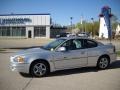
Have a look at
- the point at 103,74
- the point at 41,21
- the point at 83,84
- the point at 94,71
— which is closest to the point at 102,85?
the point at 83,84

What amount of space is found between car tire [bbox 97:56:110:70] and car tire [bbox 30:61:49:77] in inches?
101

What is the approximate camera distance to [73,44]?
10.4m

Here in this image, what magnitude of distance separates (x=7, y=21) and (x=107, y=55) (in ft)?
199

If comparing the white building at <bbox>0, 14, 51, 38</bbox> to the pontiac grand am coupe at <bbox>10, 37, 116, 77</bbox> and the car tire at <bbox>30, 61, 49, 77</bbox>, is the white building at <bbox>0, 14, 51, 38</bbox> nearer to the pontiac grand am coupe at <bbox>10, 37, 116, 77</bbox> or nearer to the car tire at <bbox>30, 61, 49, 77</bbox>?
the pontiac grand am coupe at <bbox>10, 37, 116, 77</bbox>

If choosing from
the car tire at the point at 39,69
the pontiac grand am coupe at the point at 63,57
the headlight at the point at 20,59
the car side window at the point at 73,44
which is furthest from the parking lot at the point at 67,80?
the car side window at the point at 73,44

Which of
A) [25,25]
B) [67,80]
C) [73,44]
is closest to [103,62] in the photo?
[73,44]

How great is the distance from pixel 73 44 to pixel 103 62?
1723mm

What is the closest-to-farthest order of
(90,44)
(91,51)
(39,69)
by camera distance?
(39,69) → (91,51) → (90,44)

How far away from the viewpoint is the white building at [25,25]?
224ft

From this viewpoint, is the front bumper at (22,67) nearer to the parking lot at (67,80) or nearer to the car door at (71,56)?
the parking lot at (67,80)

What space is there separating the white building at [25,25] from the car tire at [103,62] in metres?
56.9

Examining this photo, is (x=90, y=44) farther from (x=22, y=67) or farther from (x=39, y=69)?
(x=22, y=67)

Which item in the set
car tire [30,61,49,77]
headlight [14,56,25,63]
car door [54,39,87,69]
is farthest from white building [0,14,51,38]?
headlight [14,56,25,63]

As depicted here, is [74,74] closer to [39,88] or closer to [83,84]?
[83,84]
